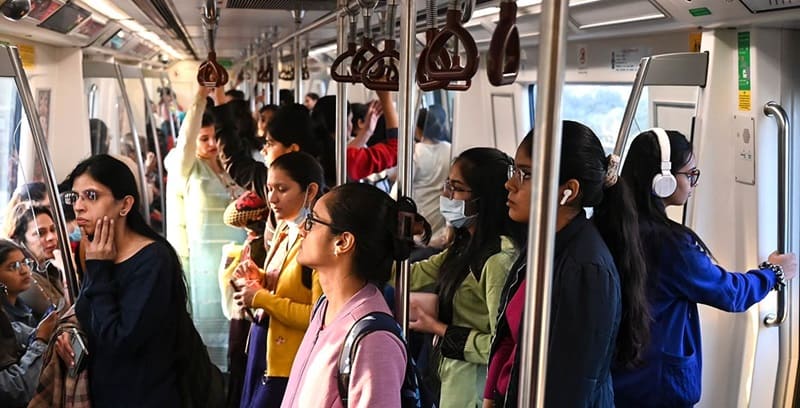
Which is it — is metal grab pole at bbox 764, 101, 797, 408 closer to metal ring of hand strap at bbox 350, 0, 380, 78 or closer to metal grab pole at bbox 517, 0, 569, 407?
metal ring of hand strap at bbox 350, 0, 380, 78

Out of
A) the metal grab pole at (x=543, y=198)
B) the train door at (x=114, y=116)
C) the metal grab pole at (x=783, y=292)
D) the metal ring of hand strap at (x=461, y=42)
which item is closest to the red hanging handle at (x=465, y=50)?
the metal ring of hand strap at (x=461, y=42)

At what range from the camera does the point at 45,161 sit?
296 centimetres

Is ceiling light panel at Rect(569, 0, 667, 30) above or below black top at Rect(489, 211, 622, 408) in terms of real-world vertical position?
above

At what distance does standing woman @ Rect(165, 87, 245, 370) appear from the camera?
4891 mm

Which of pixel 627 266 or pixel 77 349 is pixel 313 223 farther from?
pixel 77 349

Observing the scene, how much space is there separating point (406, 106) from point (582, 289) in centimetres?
58

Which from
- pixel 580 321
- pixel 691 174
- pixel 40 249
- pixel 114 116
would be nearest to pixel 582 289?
pixel 580 321

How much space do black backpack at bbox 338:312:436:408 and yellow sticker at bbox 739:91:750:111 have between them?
1.68m

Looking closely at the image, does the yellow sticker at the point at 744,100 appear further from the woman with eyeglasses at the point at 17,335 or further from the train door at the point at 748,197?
the woman with eyeglasses at the point at 17,335

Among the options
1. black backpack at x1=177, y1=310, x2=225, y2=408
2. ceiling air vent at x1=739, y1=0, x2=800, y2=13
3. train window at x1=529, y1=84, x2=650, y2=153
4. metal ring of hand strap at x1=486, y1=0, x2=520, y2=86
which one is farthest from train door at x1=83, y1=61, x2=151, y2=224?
metal ring of hand strap at x1=486, y1=0, x2=520, y2=86

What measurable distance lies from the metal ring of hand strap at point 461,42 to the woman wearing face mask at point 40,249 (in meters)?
1.90

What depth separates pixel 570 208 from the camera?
226 centimetres

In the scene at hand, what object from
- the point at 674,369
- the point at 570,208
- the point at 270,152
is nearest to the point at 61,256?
the point at 270,152

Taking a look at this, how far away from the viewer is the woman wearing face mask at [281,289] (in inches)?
119
